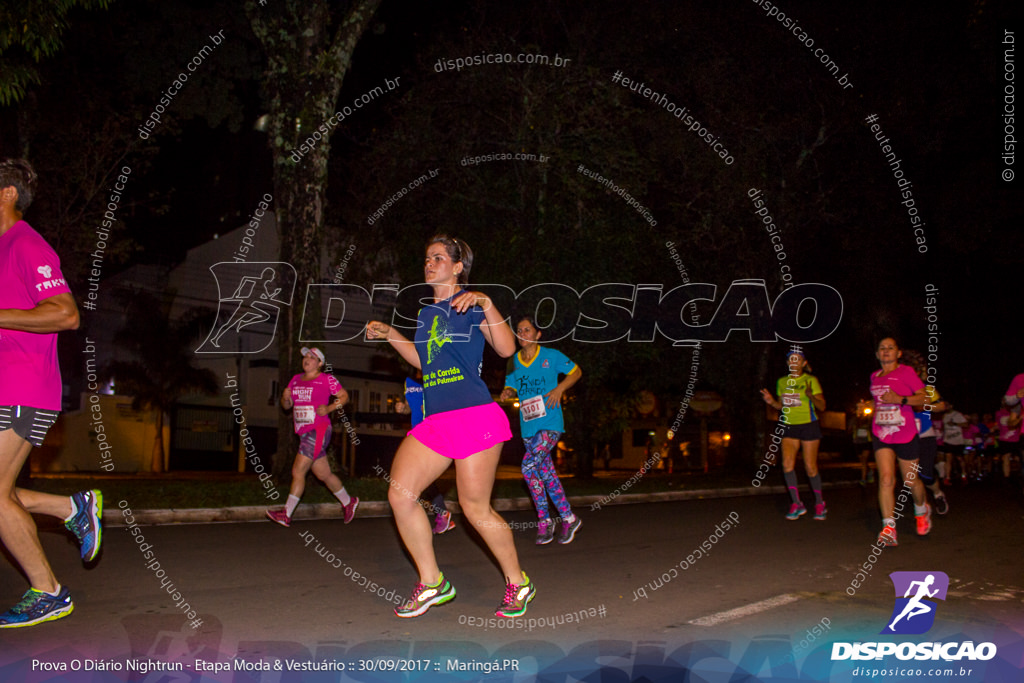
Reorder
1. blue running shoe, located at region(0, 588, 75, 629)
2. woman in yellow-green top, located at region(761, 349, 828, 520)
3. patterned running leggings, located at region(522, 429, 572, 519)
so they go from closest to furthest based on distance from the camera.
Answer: blue running shoe, located at region(0, 588, 75, 629), patterned running leggings, located at region(522, 429, 572, 519), woman in yellow-green top, located at region(761, 349, 828, 520)

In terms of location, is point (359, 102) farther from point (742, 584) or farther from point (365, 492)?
point (742, 584)

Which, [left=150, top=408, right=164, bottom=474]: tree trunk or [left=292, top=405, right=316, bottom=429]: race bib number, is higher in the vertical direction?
[left=292, top=405, right=316, bottom=429]: race bib number

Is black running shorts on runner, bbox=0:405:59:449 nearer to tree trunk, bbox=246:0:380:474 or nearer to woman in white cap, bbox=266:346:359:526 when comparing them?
woman in white cap, bbox=266:346:359:526

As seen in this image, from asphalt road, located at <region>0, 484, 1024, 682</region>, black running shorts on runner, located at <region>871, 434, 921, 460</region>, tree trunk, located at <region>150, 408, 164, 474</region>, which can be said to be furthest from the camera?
tree trunk, located at <region>150, 408, 164, 474</region>

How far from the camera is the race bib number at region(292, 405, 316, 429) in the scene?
9023 millimetres

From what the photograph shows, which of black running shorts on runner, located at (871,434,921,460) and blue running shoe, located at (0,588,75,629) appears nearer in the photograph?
blue running shoe, located at (0,588,75,629)

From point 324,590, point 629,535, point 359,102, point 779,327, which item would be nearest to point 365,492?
point 629,535

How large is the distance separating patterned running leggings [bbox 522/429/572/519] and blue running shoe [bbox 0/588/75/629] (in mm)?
4204

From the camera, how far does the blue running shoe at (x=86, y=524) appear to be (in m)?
5.20

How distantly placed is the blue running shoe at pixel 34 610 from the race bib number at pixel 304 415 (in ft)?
13.7

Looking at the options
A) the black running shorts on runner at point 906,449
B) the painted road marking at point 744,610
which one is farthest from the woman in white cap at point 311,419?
the black running shorts on runner at point 906,449

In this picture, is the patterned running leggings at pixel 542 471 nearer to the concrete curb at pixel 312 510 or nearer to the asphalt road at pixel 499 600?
the asphalt road at pixel 499 600

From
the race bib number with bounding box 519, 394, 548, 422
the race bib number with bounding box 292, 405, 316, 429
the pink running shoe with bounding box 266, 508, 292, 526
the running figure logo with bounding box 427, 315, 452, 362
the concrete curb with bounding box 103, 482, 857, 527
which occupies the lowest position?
the concrete curb with bounding box 103, 482, 857, 527

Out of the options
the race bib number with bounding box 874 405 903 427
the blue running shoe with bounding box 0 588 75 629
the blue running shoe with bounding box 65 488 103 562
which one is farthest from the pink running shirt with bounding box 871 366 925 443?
the blue running shoe with bounding box 0 588 75 629
